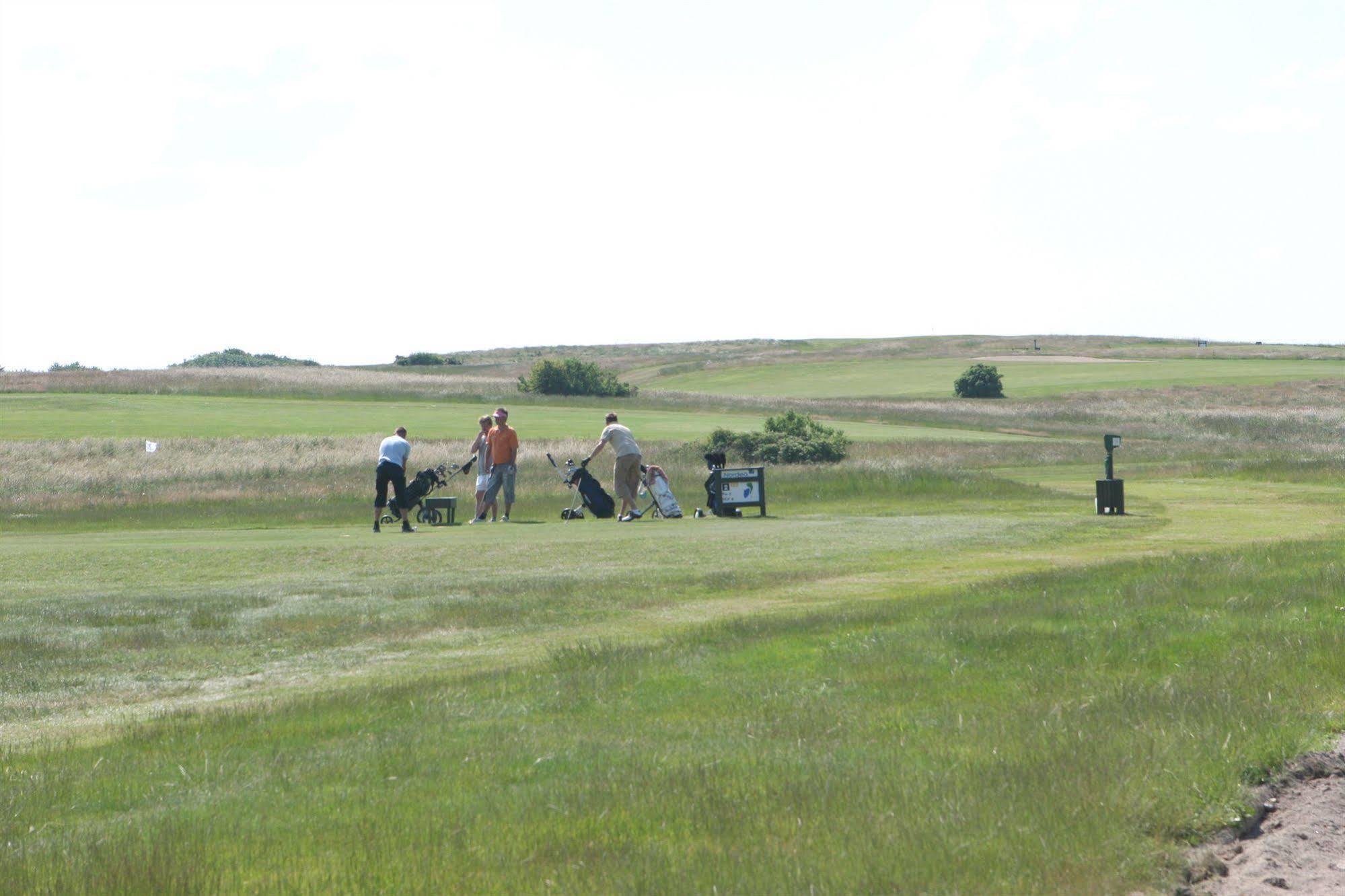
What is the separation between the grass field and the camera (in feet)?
18.3

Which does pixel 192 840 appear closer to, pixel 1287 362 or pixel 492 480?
pixel 492 480

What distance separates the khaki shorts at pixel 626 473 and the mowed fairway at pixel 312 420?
19.2m

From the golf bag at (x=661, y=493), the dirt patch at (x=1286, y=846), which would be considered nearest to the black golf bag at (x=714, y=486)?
the golf bag at (x=661, y=493)

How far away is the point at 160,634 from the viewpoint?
485 inches

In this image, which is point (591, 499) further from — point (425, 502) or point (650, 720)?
point (650, 720)

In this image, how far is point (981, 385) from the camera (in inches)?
3521

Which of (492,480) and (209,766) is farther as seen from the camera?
(492,480)

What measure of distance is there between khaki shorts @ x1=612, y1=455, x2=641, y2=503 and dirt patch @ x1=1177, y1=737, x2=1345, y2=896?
1949cm

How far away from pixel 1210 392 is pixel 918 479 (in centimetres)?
5987

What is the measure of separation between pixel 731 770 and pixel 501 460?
19.4 meters

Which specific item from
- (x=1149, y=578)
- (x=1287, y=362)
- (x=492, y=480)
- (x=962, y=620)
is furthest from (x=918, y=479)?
(x=1287, y=362)

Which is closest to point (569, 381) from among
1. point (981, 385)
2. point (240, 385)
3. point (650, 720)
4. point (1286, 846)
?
point (240, 385)

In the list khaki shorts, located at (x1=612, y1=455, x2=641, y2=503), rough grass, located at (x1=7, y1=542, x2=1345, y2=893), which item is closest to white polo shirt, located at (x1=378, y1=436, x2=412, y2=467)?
khaki shorts, located at (x1=612, y1=455, x2=641, y2=503)

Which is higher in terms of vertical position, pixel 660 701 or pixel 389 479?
pixel 389 479
